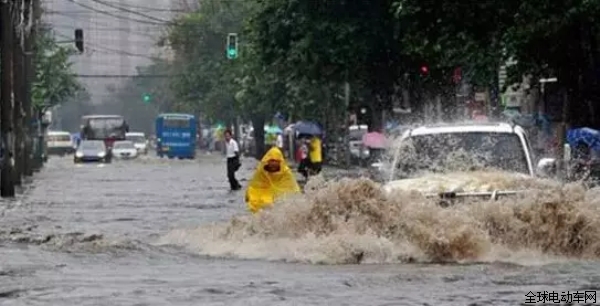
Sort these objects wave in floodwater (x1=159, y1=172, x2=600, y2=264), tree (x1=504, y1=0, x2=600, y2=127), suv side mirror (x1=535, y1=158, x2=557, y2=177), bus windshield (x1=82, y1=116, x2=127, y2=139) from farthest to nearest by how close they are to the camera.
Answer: bus windshield (x1=82, y1=116, x2=127, y2=139)
tree (x1=504, y1=0, x2=600, y2=127)
suv side mirror (x1=535, y1=158, x2=557, y2=177)
wave in floodwater (x1=159, y1=172, x2=600, y2=264)

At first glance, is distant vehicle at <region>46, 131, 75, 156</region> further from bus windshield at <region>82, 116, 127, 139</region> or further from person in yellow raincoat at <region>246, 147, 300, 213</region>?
person in yellow raincoat at <region>246, 147, 300, 213</region>

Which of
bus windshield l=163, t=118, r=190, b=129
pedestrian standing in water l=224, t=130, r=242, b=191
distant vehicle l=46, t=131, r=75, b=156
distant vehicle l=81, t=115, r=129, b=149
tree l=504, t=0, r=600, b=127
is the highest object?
tree l=504, t=0, r=600, b=127

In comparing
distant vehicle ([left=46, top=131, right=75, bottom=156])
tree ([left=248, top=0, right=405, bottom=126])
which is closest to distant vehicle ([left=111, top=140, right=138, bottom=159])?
distant vehicle ([left=46, top=131, right=75, bottom=156])

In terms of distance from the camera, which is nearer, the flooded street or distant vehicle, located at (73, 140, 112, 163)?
the flooded street

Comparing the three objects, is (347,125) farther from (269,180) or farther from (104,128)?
(269,180)

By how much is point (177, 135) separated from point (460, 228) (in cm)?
8253

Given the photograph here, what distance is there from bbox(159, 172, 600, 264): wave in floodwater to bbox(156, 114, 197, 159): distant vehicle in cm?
8037

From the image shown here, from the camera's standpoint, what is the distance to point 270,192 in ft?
73.0

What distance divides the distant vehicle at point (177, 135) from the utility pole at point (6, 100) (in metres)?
61.8

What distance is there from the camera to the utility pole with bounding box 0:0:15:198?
112ft

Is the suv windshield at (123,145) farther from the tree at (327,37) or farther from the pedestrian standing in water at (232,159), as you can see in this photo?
the pedestrian standing in water at (232,159)

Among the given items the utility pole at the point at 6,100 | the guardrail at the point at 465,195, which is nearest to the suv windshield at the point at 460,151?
the guardrail at the point at 465,195

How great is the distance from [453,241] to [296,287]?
9.29 feet

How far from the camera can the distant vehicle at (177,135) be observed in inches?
3831
